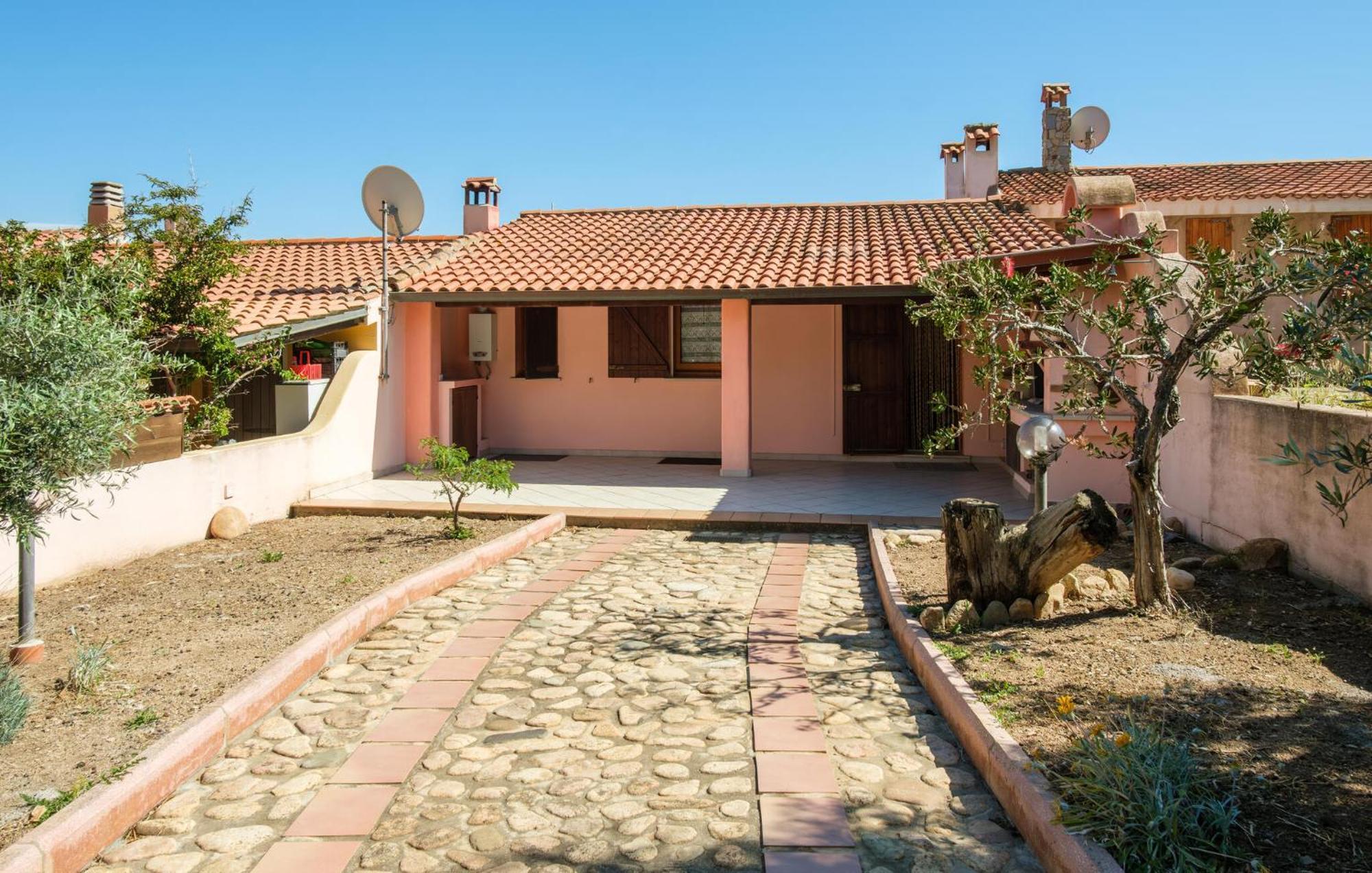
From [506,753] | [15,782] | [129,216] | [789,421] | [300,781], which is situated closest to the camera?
[15,782]

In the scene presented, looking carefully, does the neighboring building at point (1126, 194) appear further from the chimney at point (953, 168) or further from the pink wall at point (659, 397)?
the pink wall at point (659, 397)

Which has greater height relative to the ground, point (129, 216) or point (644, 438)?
point (129, 216)

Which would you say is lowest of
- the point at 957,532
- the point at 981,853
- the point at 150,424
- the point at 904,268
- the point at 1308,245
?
the point at 981,853

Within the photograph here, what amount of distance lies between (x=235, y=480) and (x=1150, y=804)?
326 inches

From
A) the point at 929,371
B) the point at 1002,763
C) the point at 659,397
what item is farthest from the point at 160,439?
the point at 929,371

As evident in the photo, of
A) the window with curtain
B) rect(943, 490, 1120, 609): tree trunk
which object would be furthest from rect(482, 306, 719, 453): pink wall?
rect(943, 490, 1120, 609): tree trunk

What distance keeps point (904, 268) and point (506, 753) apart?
9157 mm

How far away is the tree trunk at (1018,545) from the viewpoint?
17.2ft

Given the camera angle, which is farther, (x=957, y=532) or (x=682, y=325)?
(x=682, y=325)

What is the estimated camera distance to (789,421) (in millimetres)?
14633

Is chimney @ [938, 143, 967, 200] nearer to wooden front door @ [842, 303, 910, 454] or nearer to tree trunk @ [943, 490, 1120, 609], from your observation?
wooden front door @ [842, 303, 910, 454]

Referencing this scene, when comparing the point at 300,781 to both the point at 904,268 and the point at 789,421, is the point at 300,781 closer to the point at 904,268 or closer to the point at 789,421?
the point at 904,268

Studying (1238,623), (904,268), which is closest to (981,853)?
(1238,623)

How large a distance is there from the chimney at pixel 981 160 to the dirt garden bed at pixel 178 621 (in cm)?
1305
